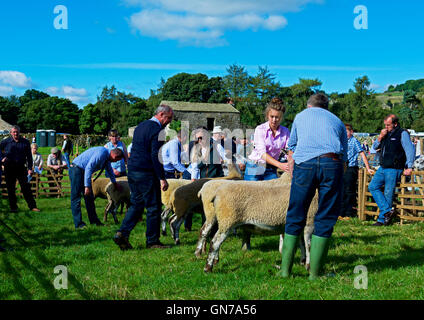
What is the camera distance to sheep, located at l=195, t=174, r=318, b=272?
466 centimetres

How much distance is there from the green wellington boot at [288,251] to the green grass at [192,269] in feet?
0.38

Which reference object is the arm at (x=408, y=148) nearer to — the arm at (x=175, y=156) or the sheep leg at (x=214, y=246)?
the arm at (x=175, y=156)

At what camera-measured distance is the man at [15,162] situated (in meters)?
10.5

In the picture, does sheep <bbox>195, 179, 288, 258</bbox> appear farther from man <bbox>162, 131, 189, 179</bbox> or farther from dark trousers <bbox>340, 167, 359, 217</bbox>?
dark trousers <bbox>340, 167, 359, 217</bbox>

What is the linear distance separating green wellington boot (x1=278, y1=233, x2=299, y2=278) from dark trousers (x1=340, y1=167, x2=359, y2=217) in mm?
5806

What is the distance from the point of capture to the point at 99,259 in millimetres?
5477

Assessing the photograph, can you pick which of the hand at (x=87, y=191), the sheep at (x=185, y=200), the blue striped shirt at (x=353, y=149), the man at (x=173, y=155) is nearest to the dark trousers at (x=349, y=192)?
the blue striped shirt at (x=353, y=149)

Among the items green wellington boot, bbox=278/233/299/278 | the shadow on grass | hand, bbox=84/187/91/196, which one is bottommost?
the shadow on grass

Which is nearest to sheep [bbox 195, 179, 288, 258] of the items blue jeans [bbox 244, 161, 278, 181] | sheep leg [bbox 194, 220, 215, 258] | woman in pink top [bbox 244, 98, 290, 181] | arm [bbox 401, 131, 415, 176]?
sheep leg [bbox 194, 220, 215, 258]

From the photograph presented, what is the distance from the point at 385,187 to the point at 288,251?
5.33 m

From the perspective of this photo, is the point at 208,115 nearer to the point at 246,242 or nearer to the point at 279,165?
the point at 246,242
